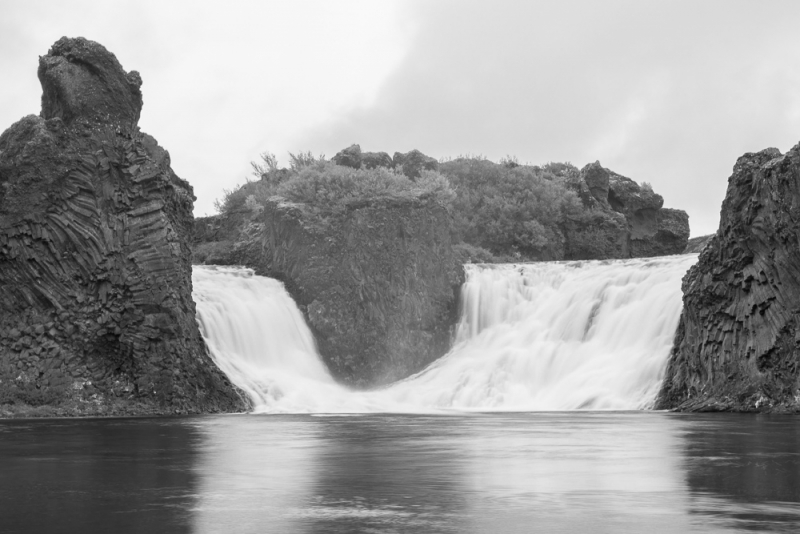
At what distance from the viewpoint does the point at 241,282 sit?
115ft

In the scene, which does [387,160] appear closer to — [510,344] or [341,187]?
[341,187]

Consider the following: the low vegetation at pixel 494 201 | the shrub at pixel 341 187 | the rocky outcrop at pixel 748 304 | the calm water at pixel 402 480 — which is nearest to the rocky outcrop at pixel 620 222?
the low vegetation at pixel 494 201

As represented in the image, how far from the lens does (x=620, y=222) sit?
55.9 meters

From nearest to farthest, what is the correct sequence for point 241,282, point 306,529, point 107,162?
point 306,529
point 107,162
point 241,282

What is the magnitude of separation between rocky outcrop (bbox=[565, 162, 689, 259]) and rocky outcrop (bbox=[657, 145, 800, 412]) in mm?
27764

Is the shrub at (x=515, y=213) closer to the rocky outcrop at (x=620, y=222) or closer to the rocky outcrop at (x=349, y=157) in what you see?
the rocky outcrop at (x=620, y=222)

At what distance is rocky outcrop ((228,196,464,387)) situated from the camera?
3597 centimetres

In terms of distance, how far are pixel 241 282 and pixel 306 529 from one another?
1127 inches

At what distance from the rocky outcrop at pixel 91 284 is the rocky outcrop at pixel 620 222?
32.0 m

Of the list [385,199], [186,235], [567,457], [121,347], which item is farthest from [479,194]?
[567,457]

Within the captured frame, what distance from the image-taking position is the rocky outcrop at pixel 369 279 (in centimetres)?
3597

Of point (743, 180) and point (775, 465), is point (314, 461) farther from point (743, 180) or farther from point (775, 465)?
point (743, 180)

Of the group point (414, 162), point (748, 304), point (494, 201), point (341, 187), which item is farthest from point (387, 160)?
point (748, 304)

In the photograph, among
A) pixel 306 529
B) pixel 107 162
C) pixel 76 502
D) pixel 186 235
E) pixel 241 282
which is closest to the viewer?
pixel 306 529
